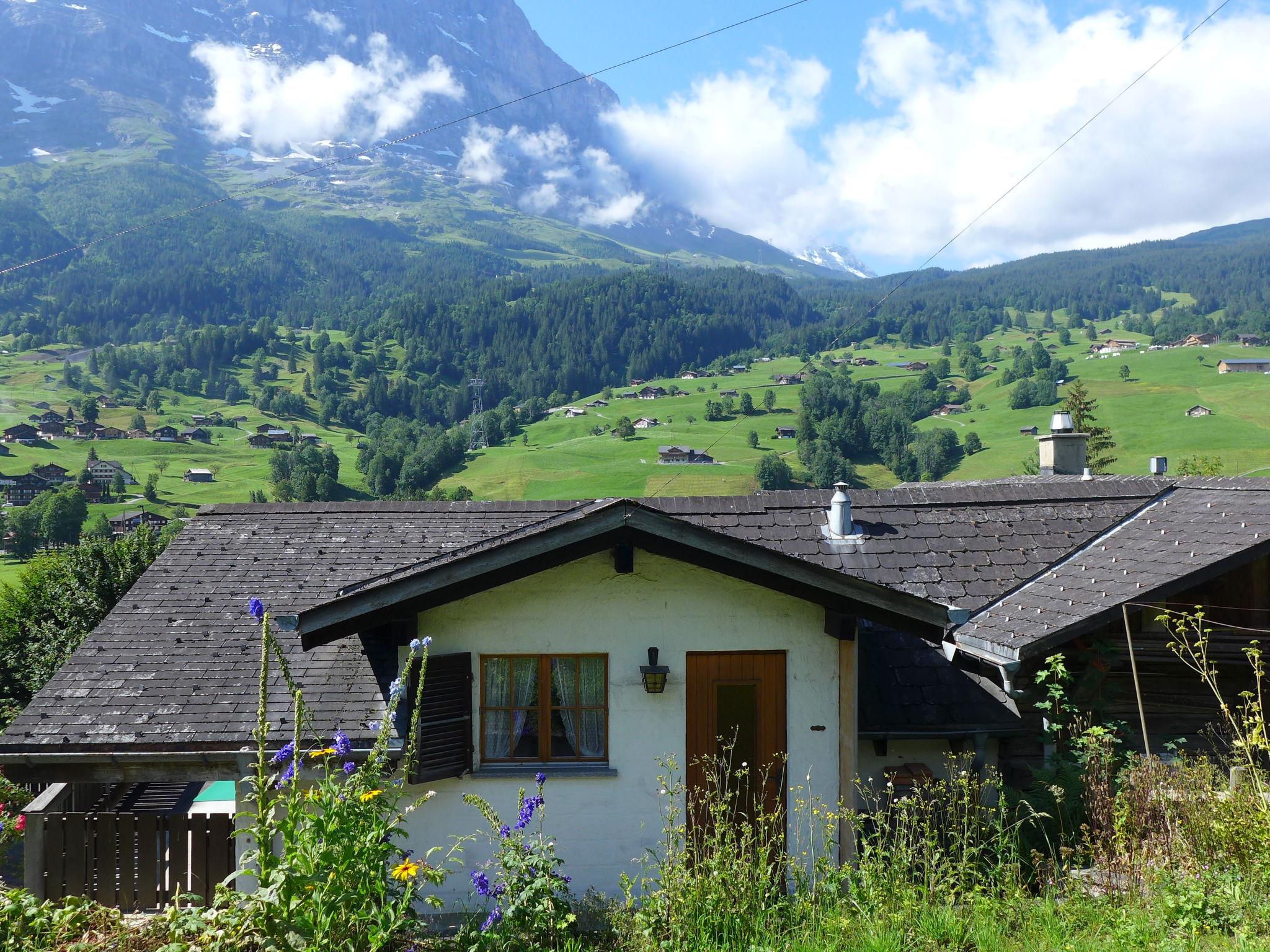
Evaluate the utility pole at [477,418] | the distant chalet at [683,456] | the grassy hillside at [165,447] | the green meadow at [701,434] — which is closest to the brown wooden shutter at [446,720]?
the green meadow at [701,434]

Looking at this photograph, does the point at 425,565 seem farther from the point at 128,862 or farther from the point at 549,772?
the point at 128,862

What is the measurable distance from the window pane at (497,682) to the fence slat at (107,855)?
2.98 meters

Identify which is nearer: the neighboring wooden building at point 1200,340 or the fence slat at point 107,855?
the fence slat at point 107,855

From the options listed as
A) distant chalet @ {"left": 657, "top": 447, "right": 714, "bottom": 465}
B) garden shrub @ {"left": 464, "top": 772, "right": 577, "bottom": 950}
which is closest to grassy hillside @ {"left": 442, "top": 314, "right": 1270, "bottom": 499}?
distant chalet @ {"left": 657, "top": 447, "right": 714, "bottom": 465}

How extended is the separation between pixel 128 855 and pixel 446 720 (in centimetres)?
271

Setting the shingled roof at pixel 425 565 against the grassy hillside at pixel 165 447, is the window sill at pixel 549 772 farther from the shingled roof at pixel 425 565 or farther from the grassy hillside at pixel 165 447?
the grassy hillside at pixel 165 447

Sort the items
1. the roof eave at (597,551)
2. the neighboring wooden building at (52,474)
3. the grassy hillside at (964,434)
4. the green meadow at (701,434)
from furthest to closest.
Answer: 1. the neighboring wooden building at (52,474)
2. the green meadow at (701,434)
3. the grassy hillside at (964,434)
4. the roof eave at (597,551)

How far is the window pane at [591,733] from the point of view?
22.2ft

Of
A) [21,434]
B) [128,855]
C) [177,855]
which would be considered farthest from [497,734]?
[21,434]

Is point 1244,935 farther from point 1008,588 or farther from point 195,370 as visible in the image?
point 195,370

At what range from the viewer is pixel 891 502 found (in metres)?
9.95

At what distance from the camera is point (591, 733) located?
22.3 feet

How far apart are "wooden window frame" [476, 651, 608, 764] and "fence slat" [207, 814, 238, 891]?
2030 mm

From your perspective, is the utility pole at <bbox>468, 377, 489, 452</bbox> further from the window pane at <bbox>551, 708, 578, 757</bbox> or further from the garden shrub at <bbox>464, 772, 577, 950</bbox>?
the garden shrub at <bbox>464, 772, 577, 950</bbox>
